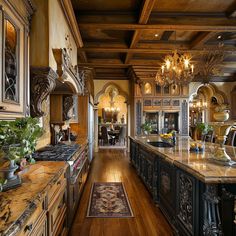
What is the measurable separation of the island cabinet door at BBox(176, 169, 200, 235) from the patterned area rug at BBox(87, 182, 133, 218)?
958 mm

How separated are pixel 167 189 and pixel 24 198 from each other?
2103 millimetres

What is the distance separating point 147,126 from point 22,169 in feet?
16.3

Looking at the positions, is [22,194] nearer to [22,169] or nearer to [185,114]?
[22,169]

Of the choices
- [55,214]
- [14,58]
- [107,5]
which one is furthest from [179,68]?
[55,214]

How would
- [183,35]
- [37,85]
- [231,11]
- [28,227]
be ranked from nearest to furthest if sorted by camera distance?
[28,227] → [37,85] → [231,11] → [183,35]

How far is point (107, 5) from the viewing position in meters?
3.52

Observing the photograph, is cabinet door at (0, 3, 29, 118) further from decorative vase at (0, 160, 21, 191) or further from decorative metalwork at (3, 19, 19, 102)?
decorative vase at (0, 160, 21, 191)

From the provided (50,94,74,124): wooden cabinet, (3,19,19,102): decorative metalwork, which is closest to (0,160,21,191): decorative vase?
(3,19,19,102): decorative metalwork

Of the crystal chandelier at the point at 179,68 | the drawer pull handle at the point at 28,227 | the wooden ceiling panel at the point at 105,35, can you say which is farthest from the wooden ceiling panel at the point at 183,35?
the drawer pull handle at the point at 28,227

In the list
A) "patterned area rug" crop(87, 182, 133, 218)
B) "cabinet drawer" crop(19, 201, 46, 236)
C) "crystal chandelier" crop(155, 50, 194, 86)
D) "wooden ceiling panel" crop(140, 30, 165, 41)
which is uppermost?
"wooden ceiling panel" crop(140, 30, 165, 41)

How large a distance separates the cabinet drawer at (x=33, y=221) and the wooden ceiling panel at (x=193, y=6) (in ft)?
11.4

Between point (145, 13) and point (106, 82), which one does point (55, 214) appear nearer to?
point (145, 13)

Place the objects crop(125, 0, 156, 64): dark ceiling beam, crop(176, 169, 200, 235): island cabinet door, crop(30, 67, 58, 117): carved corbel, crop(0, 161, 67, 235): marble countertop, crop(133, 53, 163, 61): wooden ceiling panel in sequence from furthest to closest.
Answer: crop(133, 53, 163, 61): wooden ceiling panel, crop(125, 0, 156, 64): dark ceiling beam, crop(30, 67, 58, 117): carved corbel, crop(176, 169, 200, 235): island cabinet door, crop(0, 161, 67, 235): marble countertop

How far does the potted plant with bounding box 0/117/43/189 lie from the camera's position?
129 centimetres
